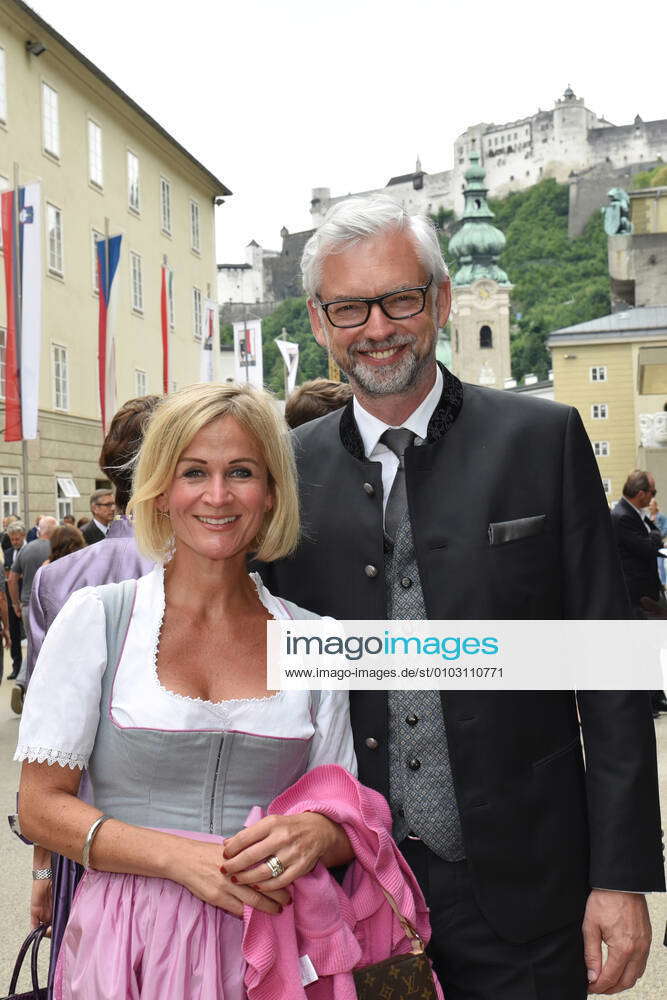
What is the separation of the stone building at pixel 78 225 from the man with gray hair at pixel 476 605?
2023 cm

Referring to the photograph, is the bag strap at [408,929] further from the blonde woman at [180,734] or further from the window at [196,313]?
the window at [196,313]

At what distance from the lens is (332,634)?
2.42 metres

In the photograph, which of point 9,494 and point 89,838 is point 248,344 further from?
point 89,838

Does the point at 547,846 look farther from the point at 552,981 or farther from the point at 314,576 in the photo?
the point at 314,576

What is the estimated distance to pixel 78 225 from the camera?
88.0 feet

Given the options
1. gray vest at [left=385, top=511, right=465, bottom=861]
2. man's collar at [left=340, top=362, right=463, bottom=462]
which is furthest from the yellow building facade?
gray vest at [left=385, top=511, right=465, bottom=861]

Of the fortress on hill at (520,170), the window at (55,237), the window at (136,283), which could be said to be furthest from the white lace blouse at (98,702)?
the fortress on hill at (520,170)

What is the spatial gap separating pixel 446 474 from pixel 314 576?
1.23 ft

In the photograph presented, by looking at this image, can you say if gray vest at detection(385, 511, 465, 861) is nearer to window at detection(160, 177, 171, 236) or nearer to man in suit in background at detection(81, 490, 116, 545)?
man in suit in background at detection(81, 490, 116, 545)

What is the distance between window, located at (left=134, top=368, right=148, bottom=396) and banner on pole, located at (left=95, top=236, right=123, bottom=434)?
8.62 m

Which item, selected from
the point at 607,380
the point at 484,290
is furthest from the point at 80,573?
the point at 484,290

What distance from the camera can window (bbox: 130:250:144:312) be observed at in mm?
29864

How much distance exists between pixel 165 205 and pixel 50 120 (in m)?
7.63

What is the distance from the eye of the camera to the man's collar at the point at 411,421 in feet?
8.66
